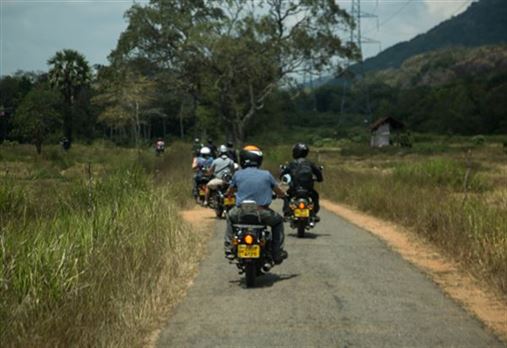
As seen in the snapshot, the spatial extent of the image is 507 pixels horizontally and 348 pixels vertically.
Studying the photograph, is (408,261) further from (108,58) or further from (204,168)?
(108,58)

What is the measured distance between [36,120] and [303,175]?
111 ft

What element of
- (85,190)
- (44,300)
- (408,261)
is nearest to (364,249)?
(408,261)

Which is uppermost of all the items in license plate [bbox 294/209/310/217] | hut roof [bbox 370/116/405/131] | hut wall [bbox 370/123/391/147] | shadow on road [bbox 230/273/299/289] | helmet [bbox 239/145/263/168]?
hut roof [bbox 370/116/405/131]

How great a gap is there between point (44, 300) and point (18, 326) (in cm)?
73

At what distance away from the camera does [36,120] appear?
45000mm

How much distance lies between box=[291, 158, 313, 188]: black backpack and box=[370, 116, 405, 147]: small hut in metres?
69.6

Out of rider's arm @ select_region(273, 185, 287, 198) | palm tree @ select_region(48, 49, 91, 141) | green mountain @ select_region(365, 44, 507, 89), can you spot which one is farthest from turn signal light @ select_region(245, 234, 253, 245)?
green mountain @ select_region(365, 44, 507, 89)

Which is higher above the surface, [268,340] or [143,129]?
[143,129]

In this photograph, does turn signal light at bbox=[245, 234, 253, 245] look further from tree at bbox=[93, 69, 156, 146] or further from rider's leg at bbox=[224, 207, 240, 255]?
tree at bbox=[93, 69, 156, 146]

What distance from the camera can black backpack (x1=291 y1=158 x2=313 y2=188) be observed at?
48.1ft

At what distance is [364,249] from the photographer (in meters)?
13.0

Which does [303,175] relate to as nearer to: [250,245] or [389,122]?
[250,245]

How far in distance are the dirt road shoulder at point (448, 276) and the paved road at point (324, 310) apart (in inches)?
8.2

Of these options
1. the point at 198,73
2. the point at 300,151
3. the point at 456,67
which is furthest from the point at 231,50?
the point at 456,67
